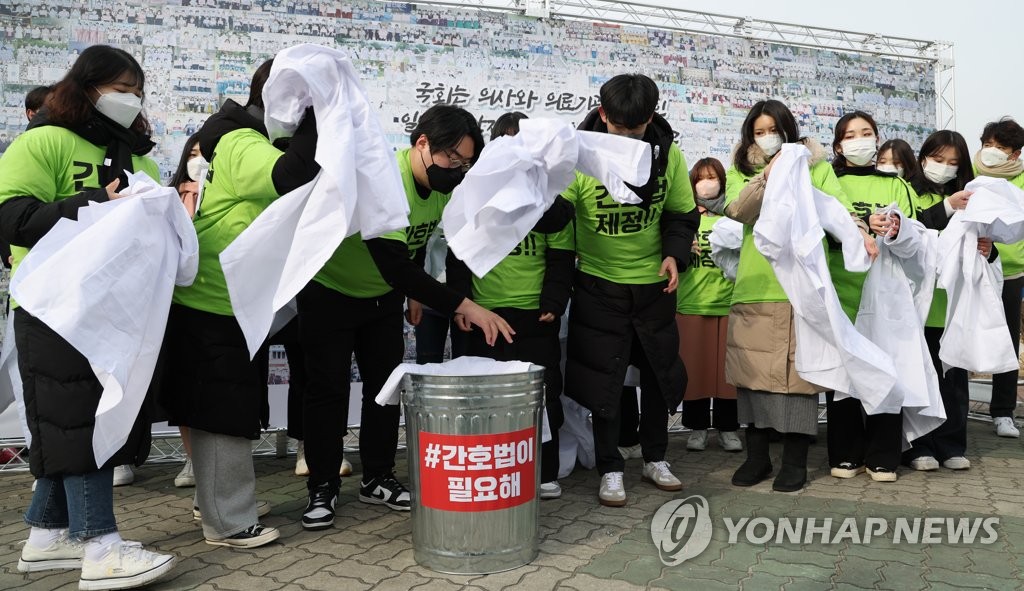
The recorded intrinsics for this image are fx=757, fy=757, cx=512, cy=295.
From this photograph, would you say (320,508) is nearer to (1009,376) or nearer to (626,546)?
(626,546)

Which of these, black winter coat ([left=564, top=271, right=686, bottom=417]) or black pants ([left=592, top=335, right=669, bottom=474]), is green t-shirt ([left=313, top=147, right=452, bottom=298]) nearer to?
black winter coat ([left=564, top=271, right=686, bottom=417])

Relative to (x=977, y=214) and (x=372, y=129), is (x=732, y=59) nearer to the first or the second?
(x=977, y=214)

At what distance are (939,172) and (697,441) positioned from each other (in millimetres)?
1967

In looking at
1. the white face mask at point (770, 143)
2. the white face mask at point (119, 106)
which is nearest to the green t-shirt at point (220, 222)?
Answer: the white face mask at point (119, 106)

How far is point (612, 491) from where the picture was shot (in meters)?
3.19

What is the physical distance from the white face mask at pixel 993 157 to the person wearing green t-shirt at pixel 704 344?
145cm

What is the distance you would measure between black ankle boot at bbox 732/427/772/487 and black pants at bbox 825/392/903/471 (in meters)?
0.40

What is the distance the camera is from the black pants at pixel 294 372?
3871mm

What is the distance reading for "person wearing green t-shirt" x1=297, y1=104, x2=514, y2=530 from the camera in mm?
2768

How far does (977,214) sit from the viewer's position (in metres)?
3.77

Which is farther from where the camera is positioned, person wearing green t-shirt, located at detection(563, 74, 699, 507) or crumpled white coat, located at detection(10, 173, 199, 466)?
person wearing green t-shirt, located at detection(563, 74, 699, 507)

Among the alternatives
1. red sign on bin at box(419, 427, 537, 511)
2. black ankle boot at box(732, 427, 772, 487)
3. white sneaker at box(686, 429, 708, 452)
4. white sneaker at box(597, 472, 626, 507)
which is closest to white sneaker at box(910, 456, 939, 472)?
black ankle boot at box(732, 427, 772, 487)

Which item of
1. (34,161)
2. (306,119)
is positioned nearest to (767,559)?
(306,119)

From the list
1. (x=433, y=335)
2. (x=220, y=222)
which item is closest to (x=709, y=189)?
(x=433, y=335)
